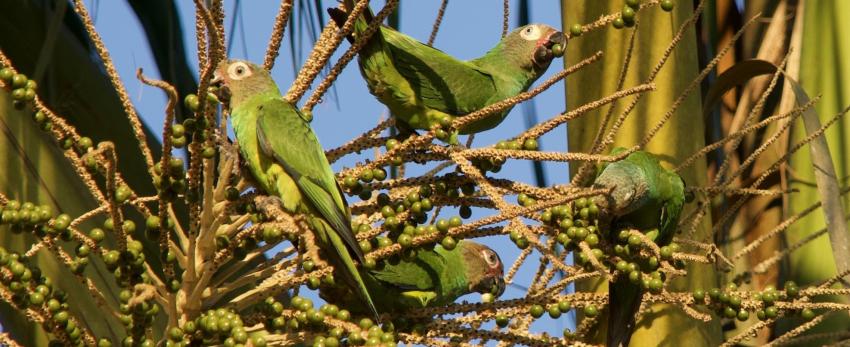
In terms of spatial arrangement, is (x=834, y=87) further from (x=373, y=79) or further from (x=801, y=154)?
(x=373, y=79)

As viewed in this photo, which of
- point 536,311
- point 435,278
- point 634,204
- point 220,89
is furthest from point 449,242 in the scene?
point 435,278

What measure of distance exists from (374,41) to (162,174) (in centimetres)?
103

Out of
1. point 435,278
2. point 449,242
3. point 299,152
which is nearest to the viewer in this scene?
point 449,242

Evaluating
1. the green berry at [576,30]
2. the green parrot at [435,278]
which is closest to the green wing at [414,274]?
the green parrot at [435,278]

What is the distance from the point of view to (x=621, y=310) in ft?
8.96

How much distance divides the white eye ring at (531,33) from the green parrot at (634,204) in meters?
0.52

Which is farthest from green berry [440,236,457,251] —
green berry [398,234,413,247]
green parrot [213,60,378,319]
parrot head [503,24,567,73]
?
parrot head [503,24,567,73]

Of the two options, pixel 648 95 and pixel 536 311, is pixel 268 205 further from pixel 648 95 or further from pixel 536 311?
pixel 648 95

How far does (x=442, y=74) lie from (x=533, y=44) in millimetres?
381

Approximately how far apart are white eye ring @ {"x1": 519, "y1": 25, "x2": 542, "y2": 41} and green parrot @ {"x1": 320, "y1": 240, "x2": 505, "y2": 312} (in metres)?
0.68

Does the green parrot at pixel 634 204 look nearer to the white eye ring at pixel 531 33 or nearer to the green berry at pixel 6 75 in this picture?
the white eye ring at pixel 531 33

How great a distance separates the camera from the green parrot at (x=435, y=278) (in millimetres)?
3262

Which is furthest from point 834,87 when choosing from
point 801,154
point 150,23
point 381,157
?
point 150,23

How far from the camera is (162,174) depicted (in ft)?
7.23
